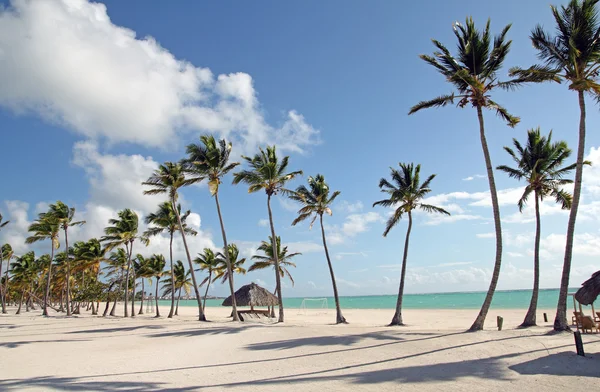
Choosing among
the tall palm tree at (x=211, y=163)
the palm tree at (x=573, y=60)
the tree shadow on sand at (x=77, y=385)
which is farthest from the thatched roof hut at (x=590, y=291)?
the tall palm tree at (x=211, y=163)

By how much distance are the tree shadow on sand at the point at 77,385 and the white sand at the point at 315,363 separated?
23 millimetres

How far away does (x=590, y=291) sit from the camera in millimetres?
12219

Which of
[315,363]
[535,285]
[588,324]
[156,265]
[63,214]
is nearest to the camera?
[315,363]

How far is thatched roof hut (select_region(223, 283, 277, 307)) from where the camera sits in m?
30.0

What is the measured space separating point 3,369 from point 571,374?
1443cm

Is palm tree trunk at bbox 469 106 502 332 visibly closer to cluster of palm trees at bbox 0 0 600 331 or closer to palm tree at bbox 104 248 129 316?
cluster of palm trees at bbox 0 0 600 331

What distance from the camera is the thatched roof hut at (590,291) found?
12.0 metres

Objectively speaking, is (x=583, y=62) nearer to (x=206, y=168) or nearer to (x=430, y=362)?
(x=430, y=362)

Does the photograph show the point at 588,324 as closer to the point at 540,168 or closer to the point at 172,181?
the point at 540,168

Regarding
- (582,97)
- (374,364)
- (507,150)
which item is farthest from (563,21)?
(374,364)

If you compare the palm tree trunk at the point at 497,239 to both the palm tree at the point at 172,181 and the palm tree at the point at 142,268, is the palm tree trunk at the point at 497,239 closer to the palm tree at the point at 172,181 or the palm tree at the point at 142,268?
the palm tree at the point at 172,181

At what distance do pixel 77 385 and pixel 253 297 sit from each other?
21.7m

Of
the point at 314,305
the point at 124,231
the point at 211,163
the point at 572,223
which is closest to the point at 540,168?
the point at 572,223

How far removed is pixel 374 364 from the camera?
403 inches
